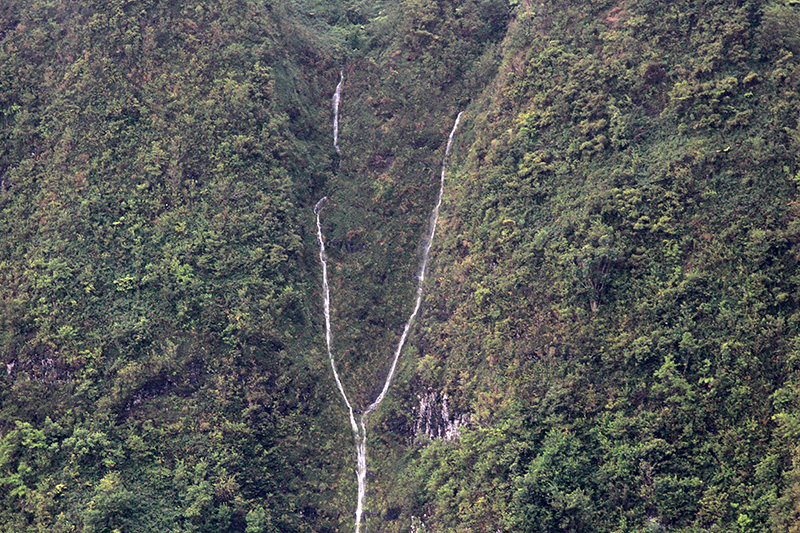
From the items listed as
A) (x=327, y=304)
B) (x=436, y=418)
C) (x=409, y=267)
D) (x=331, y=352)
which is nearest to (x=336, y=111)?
(x=409, y=267)

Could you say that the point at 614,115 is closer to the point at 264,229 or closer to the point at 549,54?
the point at 549,54

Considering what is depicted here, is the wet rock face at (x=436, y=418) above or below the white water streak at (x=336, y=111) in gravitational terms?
below

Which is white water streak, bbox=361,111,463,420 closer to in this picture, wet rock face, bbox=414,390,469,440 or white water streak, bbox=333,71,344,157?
wet rock face, bbox=414,390,469,440

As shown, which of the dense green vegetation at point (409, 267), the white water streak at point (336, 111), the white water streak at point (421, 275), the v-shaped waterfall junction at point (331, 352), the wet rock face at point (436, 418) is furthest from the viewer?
the white water streak at point (336, 111)

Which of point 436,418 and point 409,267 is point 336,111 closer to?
point 409,267

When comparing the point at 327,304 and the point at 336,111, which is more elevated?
the point at 336,111

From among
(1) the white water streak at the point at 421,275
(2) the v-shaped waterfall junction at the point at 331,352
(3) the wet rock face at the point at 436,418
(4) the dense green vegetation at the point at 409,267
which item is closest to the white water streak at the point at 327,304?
(2) the v-shaped waterfall junction at the point at 331,352

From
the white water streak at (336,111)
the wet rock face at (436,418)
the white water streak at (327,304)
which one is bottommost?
the wet rock face at (436,418)

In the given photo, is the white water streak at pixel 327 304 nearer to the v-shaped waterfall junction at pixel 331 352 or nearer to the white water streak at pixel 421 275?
the v-shaped waterfall junction at pixel 331 352
